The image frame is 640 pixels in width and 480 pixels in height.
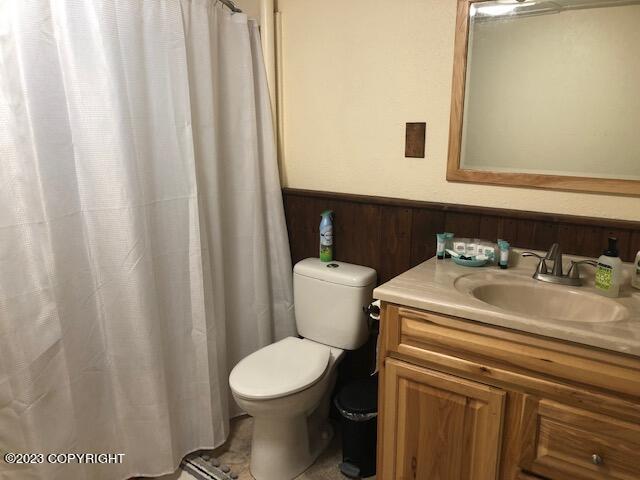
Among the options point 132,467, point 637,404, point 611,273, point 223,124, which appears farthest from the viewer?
point 223,124

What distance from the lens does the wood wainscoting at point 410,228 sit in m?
1.56

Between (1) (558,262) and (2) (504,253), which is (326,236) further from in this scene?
(1) (558,262)

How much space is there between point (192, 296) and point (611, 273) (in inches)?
55.6

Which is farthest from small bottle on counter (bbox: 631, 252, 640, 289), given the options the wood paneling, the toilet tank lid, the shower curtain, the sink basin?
the shower curtain

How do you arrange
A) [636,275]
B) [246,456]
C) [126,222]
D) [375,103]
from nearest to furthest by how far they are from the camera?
[636,275], [126,222], [375,103], [246,456]

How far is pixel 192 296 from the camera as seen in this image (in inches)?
72.2

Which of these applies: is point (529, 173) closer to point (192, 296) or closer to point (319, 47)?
point (319, 47)

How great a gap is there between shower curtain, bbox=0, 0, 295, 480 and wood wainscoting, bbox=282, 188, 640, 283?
191mm

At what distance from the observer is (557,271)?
150 cm

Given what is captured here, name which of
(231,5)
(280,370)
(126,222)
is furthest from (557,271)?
(231,5)

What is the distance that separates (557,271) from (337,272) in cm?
82

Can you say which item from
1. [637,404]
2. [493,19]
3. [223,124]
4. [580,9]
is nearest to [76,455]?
[223,124]

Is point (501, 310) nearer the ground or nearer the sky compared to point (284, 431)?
nearer the sky

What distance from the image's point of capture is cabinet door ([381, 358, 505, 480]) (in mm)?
1328
